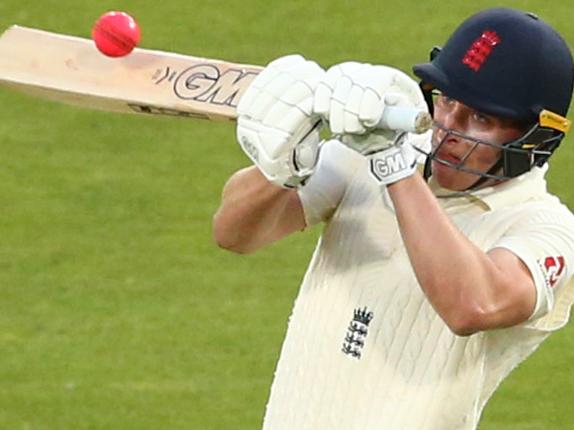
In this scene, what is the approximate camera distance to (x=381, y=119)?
417 centimetres

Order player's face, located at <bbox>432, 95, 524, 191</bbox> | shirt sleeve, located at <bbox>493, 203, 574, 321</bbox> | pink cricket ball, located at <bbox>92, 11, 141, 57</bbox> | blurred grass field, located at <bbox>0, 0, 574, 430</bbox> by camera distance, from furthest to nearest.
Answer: blurred grass field, located at <bbox>0, 0, 574, 430</bbox> < pink cricket ball, located at <bbox>92, 11, 141, 57</bbox> < player's face, located at <bbox>432, 95, 524, 191</bbox> < shirt sleeve, located at <bbox>493, 203, 574, 321</bbox>

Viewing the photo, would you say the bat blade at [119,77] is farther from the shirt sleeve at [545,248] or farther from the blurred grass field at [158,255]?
the blurred grass field at [158,255]

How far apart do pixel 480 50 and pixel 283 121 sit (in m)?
0.72

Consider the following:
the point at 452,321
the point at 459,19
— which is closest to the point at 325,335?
the point at 452,321

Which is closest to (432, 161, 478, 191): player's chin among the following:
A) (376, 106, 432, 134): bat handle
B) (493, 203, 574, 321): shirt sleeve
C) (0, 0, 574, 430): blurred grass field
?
(493, 203, 574, 321): shirt sleeve

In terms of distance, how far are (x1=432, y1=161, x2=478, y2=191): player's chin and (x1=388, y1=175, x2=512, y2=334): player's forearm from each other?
0.39 meters

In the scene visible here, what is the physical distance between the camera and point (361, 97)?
415 cm

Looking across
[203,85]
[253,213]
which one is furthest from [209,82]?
[253,213]

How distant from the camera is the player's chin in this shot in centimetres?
476

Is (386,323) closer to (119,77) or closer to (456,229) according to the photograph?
(456,229)

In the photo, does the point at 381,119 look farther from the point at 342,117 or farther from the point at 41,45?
the point at 41,45

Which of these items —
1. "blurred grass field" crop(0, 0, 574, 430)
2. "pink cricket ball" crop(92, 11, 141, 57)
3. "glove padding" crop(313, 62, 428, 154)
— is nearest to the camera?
"glove padding" crop(313, 62, 428, 154)

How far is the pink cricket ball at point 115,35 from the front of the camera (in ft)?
15.9

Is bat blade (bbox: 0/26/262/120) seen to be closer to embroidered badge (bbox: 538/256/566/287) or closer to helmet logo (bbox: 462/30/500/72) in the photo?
helmet logo (bbox: 462/30/500/72)
